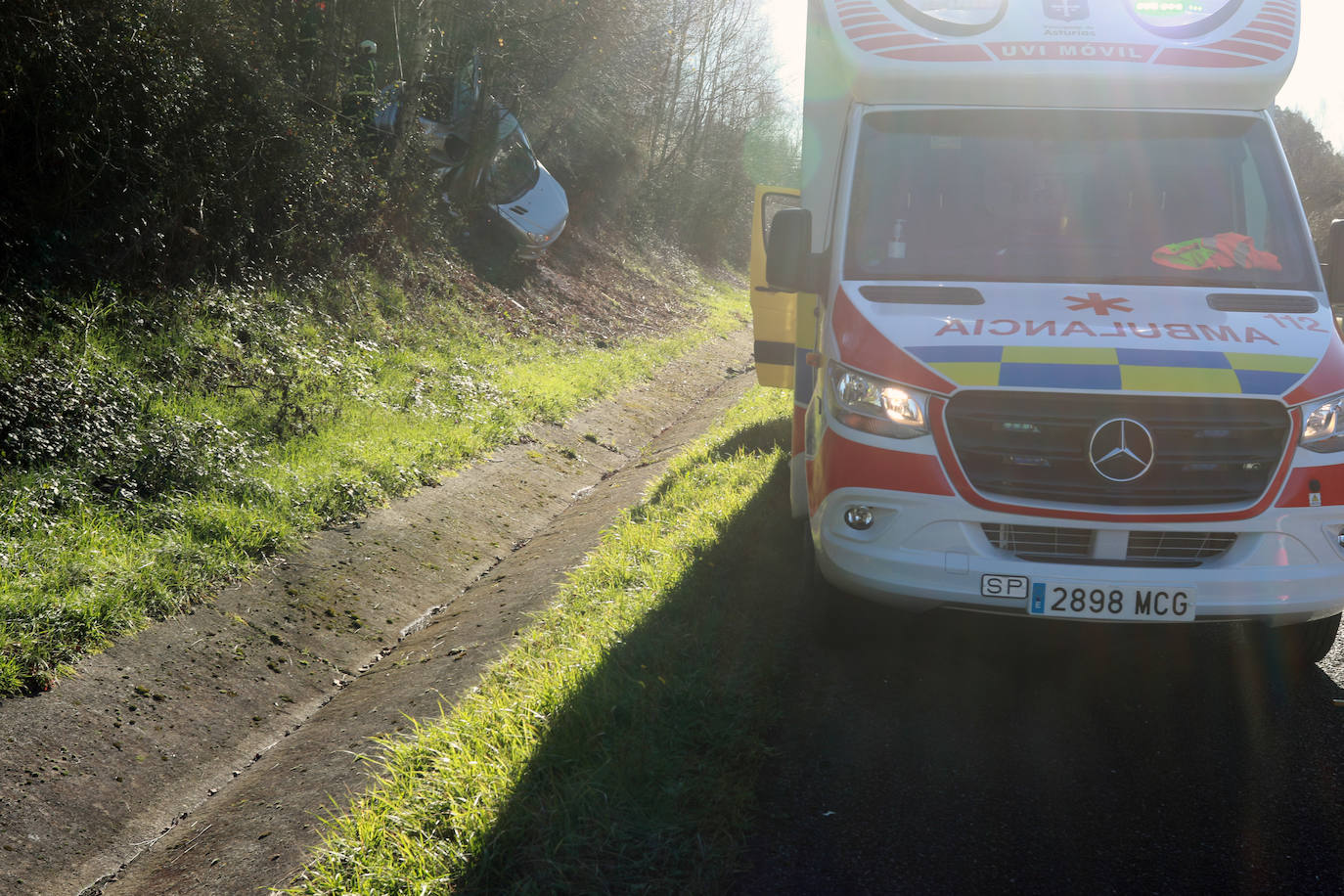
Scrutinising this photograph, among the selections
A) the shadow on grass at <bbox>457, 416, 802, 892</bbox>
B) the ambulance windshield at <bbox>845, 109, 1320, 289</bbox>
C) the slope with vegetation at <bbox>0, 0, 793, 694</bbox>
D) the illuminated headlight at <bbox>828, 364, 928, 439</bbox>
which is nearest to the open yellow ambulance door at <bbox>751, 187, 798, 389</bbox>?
the slope with vegetation at <bbox>0, 0, 793, 694</bbox>

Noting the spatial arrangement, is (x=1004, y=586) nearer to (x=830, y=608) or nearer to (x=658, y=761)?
(x=830, y=608)

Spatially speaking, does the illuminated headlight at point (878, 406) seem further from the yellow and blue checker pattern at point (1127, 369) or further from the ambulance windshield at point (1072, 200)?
the ambulance windshield at point (1072, 200)

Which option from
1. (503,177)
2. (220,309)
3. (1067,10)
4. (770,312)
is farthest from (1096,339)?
(503,177)

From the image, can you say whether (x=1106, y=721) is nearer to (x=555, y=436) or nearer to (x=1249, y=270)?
(x=1249, y=270)

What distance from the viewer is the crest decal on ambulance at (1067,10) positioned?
16.7 feet

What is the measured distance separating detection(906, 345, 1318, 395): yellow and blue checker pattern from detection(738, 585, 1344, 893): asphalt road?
133 cm

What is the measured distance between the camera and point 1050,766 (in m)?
3.93

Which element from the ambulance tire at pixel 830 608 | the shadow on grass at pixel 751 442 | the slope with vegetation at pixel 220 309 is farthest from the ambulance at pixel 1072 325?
the slope with vegetation at pixel 220 309

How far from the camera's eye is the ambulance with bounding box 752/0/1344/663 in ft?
13.5

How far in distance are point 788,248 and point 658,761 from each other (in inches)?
96.1

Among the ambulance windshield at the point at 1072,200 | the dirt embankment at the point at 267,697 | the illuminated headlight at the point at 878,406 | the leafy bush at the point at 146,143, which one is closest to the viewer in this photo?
the dirt embankment at the point at 267,697

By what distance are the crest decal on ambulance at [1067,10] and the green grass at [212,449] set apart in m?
5.02

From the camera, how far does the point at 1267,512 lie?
4.11 metres

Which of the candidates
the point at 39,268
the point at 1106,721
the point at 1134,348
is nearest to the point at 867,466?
the point at 1134,348
